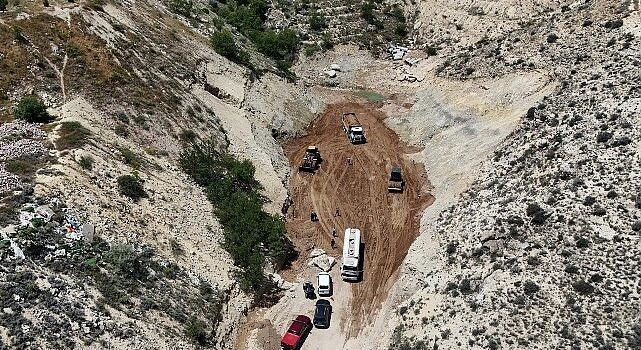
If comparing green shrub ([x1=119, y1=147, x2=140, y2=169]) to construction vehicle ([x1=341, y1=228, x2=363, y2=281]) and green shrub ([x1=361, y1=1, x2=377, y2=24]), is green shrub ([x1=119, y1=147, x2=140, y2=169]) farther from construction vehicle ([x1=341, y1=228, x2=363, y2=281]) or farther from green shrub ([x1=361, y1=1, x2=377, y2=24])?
green shrub ([x1=361, y1=1, x2=377, y2=24])

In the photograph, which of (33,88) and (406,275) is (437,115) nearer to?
(406,275)

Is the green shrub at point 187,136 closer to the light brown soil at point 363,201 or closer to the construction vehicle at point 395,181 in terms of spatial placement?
the light brown soil at point 363,201

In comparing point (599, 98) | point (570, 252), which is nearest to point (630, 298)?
point (570, 252)

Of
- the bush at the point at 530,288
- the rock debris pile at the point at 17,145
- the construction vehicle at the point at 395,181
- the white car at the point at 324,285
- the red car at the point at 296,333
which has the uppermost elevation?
the bush at the point at 530,288

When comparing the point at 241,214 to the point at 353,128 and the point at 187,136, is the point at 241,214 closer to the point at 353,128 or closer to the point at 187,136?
the point at 187,136

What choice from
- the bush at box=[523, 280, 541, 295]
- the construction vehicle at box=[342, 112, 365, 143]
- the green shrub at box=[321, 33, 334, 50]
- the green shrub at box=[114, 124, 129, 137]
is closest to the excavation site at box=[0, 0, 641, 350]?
the bush at box=[523, 280, 541, 295]

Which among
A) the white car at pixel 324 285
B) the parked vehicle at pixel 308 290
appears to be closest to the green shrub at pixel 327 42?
the white car at pixel 324 285
